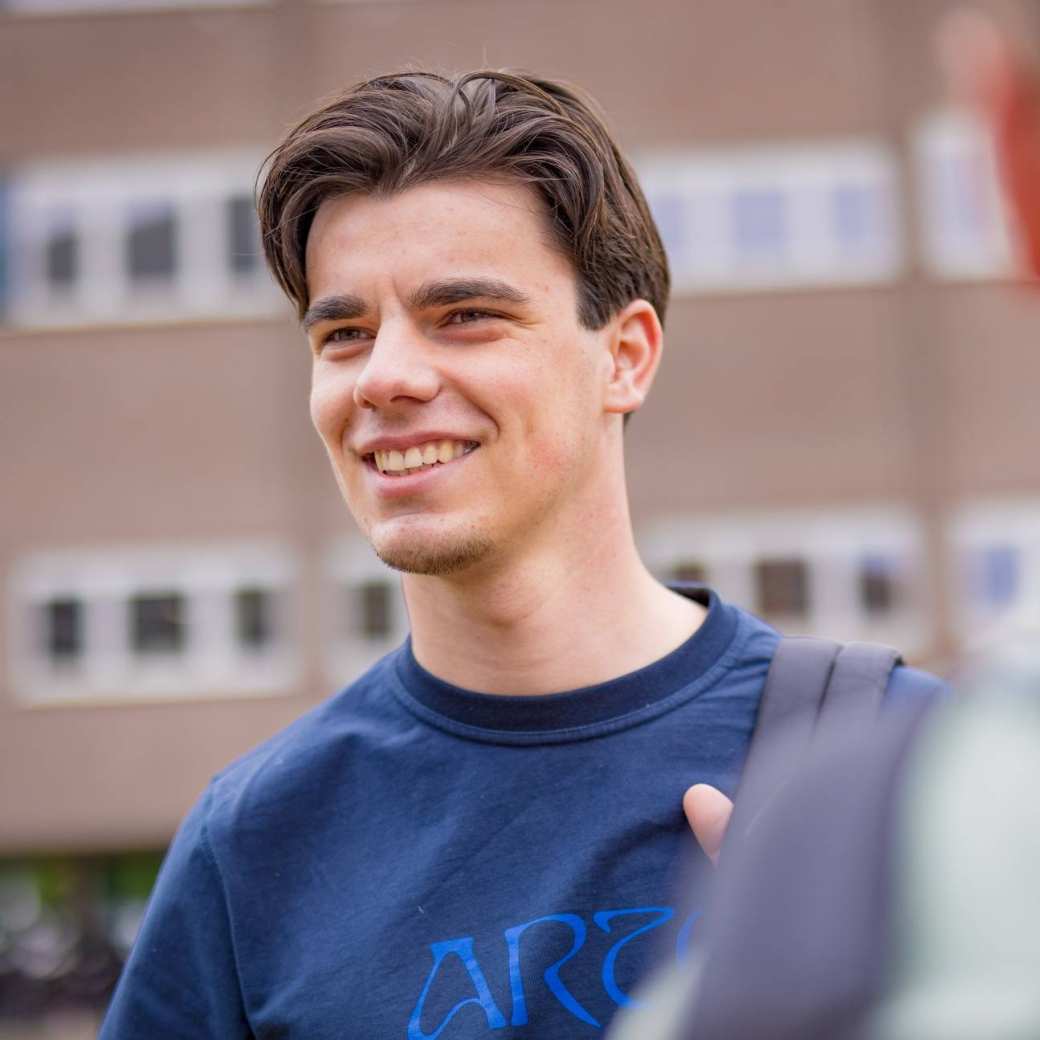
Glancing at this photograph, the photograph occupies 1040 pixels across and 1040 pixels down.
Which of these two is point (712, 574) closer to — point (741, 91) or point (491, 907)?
point (741, 91)

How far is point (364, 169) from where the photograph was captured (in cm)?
209

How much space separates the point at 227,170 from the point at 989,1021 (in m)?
16.9

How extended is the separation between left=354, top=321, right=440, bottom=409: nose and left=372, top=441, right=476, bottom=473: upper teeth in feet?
0.19

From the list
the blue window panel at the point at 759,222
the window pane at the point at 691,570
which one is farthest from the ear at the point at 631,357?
the blue window panel at the point at 759,222

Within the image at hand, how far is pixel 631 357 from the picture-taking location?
2250 mm

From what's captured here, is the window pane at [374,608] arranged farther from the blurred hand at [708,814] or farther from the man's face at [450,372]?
the blurred hand at [708,814]

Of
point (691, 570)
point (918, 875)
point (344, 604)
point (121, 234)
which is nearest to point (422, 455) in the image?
point (918, 875)

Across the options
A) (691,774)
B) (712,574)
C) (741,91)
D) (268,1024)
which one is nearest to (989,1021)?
(691,774)

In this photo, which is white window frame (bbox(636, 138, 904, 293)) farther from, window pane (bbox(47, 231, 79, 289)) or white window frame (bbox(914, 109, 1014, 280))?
window pane (bbox(47, 231, 79, 289))

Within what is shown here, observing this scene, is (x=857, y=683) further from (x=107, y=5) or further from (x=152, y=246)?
(x=107, y=5)

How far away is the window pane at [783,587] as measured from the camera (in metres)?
16.1

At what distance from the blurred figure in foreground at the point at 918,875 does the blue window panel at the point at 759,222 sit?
16.3m

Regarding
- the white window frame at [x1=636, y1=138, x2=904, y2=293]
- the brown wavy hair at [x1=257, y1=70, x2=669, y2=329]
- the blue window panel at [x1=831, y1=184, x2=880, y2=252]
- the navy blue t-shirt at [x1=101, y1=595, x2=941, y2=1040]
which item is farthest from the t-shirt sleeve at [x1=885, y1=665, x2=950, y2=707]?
the blue window panel at [x1=831, y1=184, x2=880, y2=252]

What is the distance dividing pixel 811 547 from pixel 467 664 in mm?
14175
